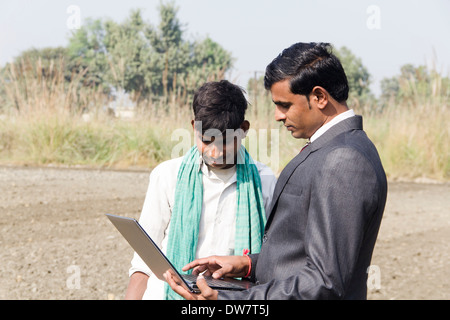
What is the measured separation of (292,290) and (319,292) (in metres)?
0.08

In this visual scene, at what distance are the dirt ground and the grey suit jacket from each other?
3194 millimetres

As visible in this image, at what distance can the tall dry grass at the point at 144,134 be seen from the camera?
1132 centimetres

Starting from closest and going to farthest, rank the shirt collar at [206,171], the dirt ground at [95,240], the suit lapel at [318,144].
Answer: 1. the suit lapel at [318,144]
2. the shirt collar at [206,171]
3. the dirt ground at [95,240]

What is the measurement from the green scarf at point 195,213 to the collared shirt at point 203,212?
0.12 feet

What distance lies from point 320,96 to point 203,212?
1.02 metres

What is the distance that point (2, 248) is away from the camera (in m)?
5.80

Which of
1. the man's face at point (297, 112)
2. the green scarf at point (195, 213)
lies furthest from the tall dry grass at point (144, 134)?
the man's face at point (297, 112)

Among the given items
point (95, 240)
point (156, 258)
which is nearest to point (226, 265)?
point (156, 258)

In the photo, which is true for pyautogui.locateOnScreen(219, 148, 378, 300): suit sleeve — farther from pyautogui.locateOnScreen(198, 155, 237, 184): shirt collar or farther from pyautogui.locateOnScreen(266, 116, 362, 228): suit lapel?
pyautogui.locateOnScreen(198, 155, 237, 184): shirt collar

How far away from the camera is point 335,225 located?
1625 mm

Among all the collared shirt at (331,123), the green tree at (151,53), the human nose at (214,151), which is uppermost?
the green tree at (151,53)

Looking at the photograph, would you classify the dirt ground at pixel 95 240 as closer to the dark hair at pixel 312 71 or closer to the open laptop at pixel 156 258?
the open laptop at pixel 156 258

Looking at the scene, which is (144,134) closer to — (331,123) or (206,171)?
(206,171)
